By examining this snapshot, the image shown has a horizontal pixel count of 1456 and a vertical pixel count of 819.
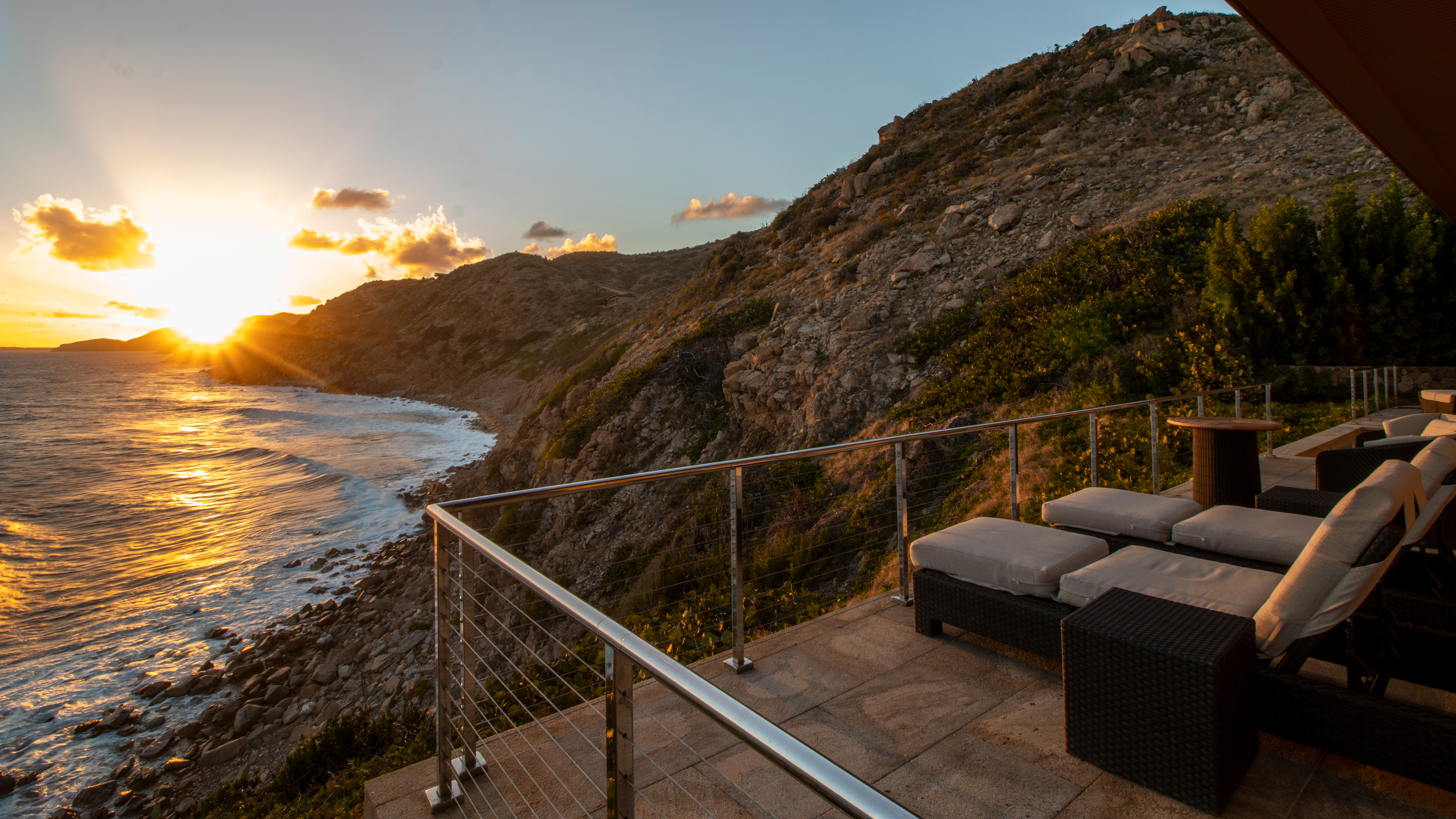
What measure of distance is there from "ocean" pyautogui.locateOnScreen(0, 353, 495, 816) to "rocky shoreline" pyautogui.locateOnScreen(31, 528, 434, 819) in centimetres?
24

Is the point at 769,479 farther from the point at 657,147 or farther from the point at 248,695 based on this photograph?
the point at 248,695

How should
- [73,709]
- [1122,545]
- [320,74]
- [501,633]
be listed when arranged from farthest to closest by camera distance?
[320,74], [501,633], [73,709], [1122,545]

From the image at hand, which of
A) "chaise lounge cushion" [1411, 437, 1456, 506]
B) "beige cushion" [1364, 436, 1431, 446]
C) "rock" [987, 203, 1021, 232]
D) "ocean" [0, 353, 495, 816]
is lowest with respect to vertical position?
"ocean" [0, 353, 495, 816]

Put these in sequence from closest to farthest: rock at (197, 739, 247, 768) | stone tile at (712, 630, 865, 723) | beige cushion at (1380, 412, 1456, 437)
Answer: stone tile at (712, 630, 865, 723), beige cushion at (1380, 412, 1456, 437), rock at (197, 739, 247, 768)

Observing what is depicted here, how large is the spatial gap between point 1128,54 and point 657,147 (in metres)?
16.7

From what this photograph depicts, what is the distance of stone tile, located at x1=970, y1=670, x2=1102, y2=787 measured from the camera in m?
2.11

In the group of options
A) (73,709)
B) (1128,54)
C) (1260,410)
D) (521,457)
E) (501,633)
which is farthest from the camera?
(1128,54)

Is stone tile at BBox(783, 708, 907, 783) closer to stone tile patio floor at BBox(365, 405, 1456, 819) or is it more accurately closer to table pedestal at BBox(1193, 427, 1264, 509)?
stone tile patio floor at BBox(365, 405, 1456, 819)

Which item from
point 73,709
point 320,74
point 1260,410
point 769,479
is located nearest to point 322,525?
point 73,709

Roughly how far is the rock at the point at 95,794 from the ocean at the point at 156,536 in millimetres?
159

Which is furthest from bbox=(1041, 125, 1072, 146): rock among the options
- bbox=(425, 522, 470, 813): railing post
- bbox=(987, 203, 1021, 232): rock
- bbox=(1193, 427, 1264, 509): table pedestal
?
bbox=(425, 522, 470, 813): railing post

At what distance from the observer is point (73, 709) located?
323 inches

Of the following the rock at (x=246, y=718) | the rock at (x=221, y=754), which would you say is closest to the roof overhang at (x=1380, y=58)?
the rock at (x=221, y=754)

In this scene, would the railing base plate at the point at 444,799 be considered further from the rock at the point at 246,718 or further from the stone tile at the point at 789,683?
the rock at the point at 246,718
